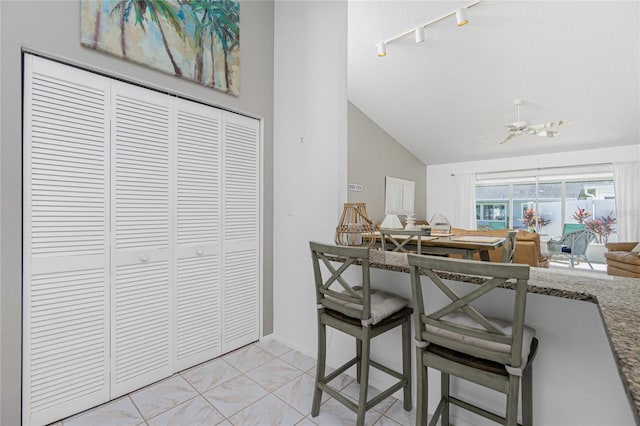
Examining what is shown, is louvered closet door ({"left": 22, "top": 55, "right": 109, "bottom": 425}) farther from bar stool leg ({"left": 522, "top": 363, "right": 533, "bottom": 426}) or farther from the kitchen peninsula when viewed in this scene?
bar stool leg ({"left": 522, "top": 363, "right": 533, "bottom": 426})

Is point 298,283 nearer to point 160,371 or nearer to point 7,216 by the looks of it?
point 160,371

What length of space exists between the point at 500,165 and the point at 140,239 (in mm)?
7966

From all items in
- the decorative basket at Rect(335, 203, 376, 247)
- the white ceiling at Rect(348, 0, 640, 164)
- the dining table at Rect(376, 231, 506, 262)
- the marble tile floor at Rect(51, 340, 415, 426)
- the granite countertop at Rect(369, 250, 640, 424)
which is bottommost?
the marble tile floor at Rect(51, 340, 415, 426)

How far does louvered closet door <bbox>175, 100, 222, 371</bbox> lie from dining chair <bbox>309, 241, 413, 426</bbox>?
0.99 meters

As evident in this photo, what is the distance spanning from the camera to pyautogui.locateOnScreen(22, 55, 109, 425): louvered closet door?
4.93ft

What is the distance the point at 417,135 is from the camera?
683 cm

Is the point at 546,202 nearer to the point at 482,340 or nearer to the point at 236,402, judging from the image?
the point at 482,340

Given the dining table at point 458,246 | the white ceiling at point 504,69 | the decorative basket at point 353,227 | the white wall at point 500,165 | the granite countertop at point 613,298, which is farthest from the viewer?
the white wall at point 500,165

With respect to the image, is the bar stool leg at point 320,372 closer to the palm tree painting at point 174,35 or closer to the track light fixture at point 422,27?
the palm tree painting at point 174,35

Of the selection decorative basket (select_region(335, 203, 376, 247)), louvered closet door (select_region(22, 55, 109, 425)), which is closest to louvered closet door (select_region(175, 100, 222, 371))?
louvered closet door (select_region(22, 55, 109, 425))

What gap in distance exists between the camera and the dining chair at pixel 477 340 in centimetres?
99

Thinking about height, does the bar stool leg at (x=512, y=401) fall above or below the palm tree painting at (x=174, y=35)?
below

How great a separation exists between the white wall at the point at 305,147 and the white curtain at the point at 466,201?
6.73 m

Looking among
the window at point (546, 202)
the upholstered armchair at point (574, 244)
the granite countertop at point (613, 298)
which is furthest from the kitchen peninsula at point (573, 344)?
the window at point (546, 202)
